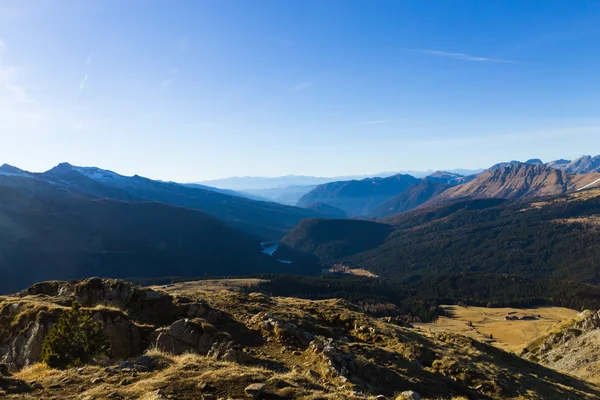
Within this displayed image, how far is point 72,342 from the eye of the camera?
78.9 feet

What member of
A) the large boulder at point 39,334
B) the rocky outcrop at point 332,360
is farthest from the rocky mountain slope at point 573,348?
the large boulder at point 39,334

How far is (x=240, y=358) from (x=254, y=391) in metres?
9.18

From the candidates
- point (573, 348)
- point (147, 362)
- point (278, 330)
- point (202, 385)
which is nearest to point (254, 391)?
point (202, 385)

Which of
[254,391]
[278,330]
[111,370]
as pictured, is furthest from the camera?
[278,330]

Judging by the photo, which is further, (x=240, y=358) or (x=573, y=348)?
(x=573, y=348)

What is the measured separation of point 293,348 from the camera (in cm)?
3033

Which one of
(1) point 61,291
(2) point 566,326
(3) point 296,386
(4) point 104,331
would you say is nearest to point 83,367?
(4) point 104,331

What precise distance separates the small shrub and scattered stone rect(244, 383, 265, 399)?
42.7ft

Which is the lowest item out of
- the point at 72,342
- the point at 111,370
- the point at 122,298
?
the point at 122,298

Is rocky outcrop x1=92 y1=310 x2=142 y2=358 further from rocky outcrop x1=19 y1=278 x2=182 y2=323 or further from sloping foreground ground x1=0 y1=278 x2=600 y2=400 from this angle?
rocky outcrop x1=19 y1=278 x2=182 y2=323

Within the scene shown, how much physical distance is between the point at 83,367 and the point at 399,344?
94.2 feet

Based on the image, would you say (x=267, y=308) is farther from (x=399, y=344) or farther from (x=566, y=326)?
(x=566, y=326)

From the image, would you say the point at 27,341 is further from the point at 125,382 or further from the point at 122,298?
the point at 125,382

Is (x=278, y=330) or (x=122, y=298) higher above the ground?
(x=122, y=298)
